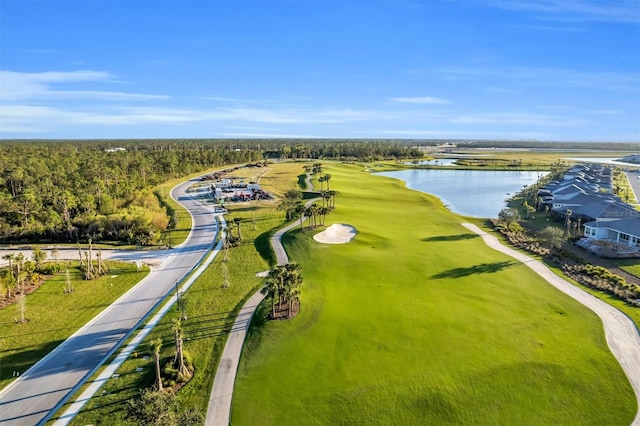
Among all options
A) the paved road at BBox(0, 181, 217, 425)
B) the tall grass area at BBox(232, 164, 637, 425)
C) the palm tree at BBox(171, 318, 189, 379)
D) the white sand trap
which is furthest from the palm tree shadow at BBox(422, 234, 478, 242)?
the palm tree at BBox(171, 318, 189, 379)

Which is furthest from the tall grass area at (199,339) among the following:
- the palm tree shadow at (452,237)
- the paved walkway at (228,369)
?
the palm tree shadow at (452,237)

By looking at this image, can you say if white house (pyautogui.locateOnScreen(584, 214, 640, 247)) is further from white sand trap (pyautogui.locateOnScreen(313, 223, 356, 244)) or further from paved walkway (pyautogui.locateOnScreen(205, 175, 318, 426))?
paved walkway (pyautogui.locateOnScreen(205, 175, 318, 426))

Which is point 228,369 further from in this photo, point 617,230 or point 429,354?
point 617,230

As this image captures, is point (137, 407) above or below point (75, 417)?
above

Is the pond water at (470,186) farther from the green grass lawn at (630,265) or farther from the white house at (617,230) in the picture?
the green grass lawn at (630,265)

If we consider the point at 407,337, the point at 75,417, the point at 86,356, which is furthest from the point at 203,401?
the point at 407,337

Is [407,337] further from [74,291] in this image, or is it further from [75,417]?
[74,291]
